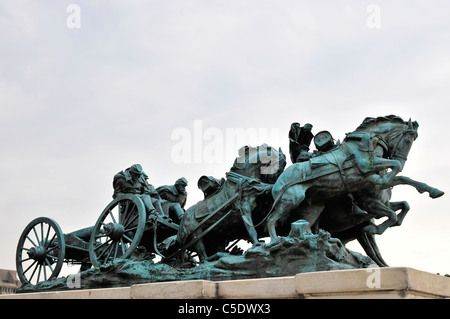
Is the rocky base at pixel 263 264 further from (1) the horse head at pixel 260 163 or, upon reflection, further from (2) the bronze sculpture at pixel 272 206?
(1) the horse head at pixel 260 163

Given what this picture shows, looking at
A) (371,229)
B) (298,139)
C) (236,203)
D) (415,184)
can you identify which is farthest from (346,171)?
(236,203)

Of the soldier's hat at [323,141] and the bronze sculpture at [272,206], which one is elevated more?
the soldier's hat at [323,141]

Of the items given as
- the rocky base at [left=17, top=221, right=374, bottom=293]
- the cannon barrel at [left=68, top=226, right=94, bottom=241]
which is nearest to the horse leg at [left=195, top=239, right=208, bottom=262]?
the rocky base at [left=17, top=221, right=374, bottom=293]

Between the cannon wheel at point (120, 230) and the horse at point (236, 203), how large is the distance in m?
0.74

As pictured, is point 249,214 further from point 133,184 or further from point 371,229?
point 133,184

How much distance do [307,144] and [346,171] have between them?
1.35 m

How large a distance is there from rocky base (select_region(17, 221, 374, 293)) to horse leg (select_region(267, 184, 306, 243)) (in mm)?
541

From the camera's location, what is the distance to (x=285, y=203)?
8.65m

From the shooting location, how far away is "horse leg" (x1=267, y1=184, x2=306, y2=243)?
8.61 metres

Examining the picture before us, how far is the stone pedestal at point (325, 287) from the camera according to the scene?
6.14m

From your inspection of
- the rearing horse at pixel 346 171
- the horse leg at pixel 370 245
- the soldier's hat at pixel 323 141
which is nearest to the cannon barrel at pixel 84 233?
the rearing horse at pixel 346 171

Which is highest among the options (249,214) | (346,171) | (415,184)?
(346,171)

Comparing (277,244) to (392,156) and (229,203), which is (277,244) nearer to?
(229,203)
